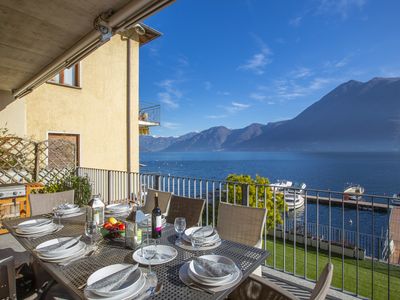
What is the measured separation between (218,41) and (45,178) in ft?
107

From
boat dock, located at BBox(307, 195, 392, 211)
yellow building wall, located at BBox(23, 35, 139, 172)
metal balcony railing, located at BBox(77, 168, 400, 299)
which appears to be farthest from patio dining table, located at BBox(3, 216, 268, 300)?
yellow building wall, located at BBox(23, 35, 139, 172)

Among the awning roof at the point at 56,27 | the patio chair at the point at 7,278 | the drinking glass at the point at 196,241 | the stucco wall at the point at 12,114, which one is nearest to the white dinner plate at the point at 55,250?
the patio chair at the point at 7,278

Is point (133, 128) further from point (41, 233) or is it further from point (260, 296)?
point (260, 296)

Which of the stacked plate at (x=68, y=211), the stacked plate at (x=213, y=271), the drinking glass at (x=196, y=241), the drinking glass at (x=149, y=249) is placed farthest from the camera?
the stacked plate at (x=68, y=211)

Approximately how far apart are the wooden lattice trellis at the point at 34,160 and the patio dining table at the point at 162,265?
4935 mm

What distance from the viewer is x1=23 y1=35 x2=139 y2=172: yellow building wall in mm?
6492

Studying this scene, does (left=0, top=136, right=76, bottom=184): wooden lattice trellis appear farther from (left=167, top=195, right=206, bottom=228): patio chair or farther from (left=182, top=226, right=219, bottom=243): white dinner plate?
(left=182, top=226, right=219, bottom=243): white dinner plate

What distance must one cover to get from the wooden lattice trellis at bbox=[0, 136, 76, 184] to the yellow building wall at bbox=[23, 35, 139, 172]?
36 cm

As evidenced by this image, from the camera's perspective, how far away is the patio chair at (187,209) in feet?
8.43

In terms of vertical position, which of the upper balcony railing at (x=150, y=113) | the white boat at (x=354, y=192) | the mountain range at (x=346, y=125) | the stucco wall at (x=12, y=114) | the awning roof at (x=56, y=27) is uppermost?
the mountain range at (x=346, y=125)

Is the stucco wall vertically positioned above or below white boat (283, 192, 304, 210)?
above

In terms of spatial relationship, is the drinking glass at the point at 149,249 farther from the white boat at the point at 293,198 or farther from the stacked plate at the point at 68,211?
the white boat at the point at 293,198

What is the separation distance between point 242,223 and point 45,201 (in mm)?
2460

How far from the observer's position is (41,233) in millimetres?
1893
